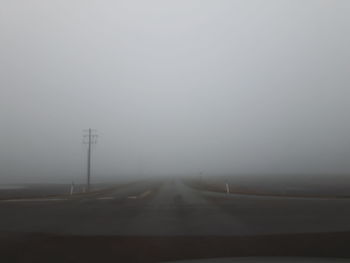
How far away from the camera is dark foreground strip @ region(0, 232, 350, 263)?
297 inches

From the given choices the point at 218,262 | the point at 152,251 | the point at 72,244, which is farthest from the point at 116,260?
the point at 218,262

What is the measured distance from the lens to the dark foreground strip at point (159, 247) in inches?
297

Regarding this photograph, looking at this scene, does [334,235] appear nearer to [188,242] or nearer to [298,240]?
[298,240]

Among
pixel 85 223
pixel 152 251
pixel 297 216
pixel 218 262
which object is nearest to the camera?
pixel 218 262

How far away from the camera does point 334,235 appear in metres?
9.64

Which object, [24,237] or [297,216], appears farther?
[297,216]

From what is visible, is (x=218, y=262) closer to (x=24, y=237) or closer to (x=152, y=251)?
(x=152, y=251)

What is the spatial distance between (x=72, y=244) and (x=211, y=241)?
3.93 metres

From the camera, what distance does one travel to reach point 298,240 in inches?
357

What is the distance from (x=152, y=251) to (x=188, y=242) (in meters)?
1.37

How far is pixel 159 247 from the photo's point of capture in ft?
27.8

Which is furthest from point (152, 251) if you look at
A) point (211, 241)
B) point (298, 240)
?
point (298, 240)

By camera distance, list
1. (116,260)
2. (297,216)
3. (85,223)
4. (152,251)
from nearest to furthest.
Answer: (116,260) → (152,251) → (85,223) → (297,216)

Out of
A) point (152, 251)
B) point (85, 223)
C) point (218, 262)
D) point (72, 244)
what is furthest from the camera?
point (85, 223)
